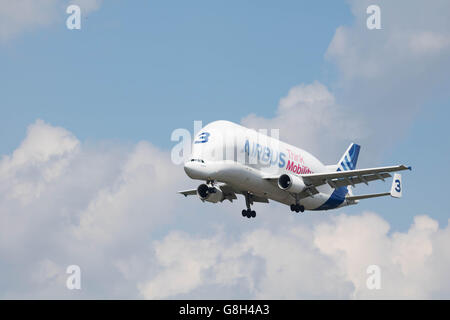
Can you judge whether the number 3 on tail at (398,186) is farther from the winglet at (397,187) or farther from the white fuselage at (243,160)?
the white fuselage at (243,160)

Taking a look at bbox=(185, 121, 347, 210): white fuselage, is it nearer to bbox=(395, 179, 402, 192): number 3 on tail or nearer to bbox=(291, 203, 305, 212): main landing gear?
bbox=(291, 203, 305, 212): main landing gear

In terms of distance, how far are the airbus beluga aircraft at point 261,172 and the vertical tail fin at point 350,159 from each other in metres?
5.06

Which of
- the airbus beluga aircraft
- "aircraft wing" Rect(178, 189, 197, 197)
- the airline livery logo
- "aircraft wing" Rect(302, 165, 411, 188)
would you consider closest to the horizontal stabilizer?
the airbus beluga aircraft

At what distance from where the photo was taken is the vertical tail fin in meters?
94.7

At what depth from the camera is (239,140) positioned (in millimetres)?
77000

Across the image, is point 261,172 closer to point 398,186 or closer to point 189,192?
point 189,192

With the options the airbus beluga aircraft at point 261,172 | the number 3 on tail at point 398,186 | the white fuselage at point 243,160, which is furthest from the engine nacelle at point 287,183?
the number 3 on tail at point 398,186

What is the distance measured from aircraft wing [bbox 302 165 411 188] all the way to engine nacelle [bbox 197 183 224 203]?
7566 mm

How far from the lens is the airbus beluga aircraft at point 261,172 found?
248 ft

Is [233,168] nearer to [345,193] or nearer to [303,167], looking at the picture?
[303,167]
